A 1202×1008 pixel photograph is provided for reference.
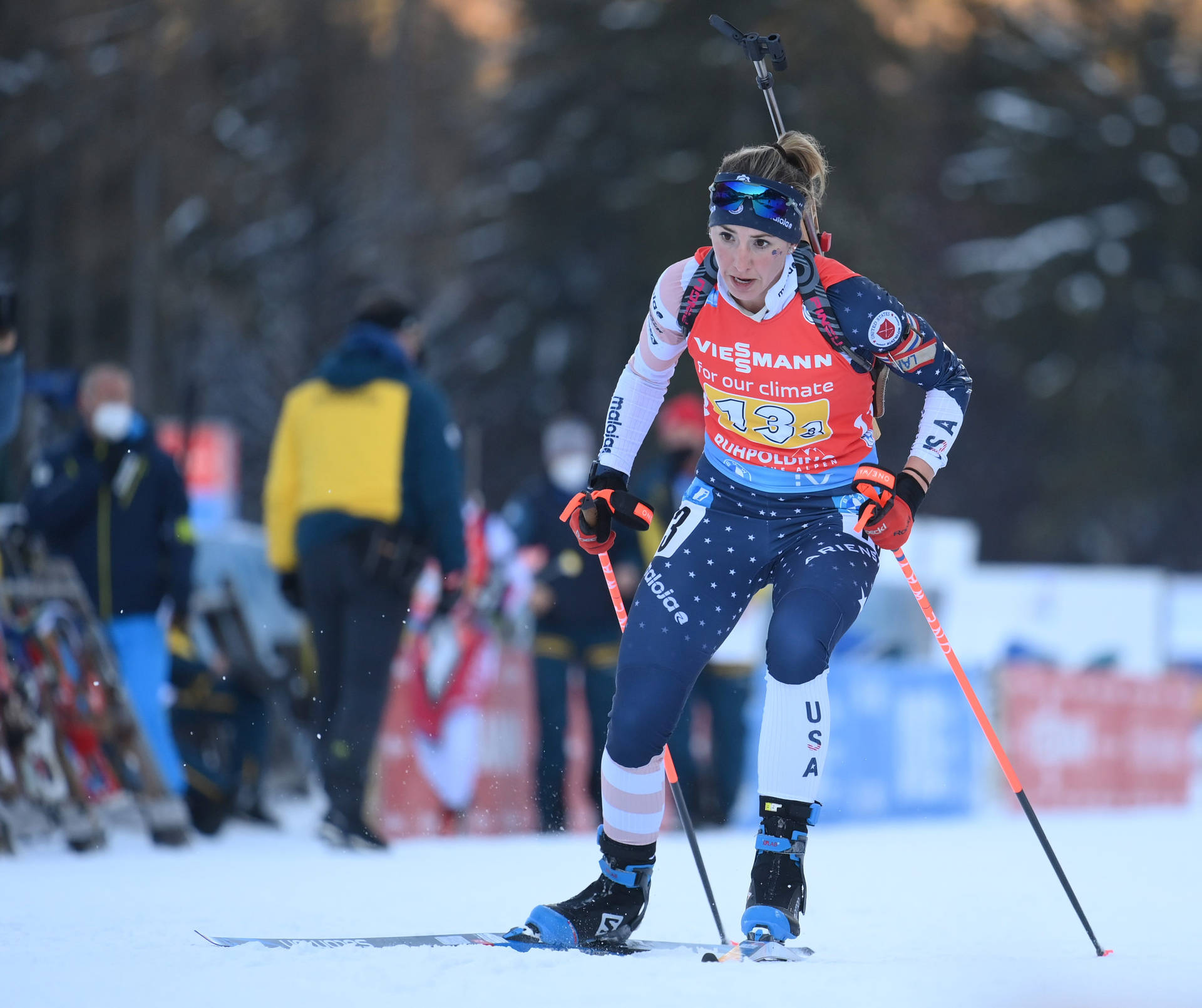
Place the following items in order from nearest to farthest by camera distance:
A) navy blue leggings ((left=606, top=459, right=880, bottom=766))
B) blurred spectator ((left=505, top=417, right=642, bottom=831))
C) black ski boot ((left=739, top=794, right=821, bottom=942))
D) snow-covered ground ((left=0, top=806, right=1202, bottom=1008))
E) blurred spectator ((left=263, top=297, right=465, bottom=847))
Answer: snow-covered ground ((left=0, top=806, right=1202, bottom=1008)), black ski boot ((left=739, top=794, right=821, bottom=942)), navy blue leggings ((left=606, top=459, right=880, bottom=766)), blurred spectator ((left=263, top=297, right=465, bottom=847)), blurred spectator ((left=505, top=417, right=642, bottom=831))

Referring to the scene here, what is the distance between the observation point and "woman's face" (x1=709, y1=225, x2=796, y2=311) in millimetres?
4289

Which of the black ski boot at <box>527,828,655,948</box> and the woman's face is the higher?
the woman's face

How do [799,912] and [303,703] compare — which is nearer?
[799,912]

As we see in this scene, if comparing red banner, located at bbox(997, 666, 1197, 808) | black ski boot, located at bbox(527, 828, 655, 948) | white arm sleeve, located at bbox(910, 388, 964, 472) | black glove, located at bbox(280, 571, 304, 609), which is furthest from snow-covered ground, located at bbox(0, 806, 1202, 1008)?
red banner, located at bbox(997, 666, 1197, 808)

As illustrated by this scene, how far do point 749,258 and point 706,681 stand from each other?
5.09 metres

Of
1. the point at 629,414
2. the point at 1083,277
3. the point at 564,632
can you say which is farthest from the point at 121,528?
the point at 1083,277

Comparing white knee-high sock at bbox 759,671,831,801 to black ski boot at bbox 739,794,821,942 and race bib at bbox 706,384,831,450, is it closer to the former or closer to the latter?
black ski boot at bbox 739,794,821,942

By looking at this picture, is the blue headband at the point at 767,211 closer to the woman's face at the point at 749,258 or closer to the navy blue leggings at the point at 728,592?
the woman's face at the point at 749,258

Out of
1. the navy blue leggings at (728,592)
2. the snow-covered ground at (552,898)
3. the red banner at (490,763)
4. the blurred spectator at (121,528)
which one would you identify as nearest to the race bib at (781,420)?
the navy blue leggings at (728,592)

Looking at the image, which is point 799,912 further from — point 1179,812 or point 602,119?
point 602,119

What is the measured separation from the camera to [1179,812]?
1170cm

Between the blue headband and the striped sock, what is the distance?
1.36 m

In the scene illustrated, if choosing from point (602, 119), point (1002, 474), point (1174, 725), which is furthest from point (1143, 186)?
point (1174, 725)

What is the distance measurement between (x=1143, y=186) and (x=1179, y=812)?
3196 centimetres
